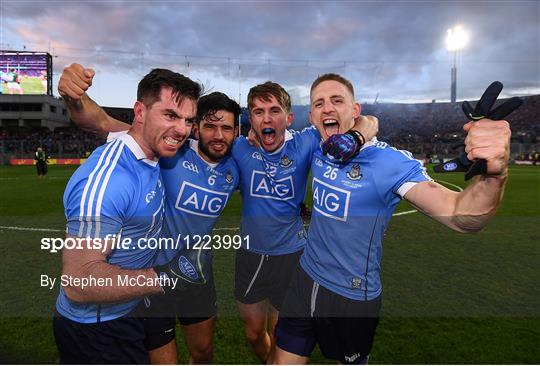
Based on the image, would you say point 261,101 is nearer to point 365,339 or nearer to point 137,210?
point 137,210

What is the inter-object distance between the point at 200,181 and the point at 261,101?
39.1 inches

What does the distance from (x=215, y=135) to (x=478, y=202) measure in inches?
81.0

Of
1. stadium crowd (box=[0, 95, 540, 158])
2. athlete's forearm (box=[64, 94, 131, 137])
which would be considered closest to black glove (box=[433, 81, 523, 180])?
athlete's forearm (box=[64, 94, 131, 137])

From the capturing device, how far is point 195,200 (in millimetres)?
3096

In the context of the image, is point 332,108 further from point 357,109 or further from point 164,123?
point 164,123

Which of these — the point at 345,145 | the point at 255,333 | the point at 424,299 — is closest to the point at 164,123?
the point at 345,145

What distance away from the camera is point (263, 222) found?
3.47 meters

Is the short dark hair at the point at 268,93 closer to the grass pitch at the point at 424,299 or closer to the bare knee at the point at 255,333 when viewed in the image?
the bare knee at the point at 255,333

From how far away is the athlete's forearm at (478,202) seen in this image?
186 centimetres

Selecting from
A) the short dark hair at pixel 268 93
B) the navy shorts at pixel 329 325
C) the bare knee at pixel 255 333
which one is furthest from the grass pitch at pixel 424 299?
the short dark hair at pixel 268 93

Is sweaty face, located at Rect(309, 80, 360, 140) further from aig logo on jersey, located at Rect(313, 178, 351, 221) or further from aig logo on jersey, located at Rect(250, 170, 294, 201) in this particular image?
aig logo on jersey, located at Rect(250, 170, 294, 201)

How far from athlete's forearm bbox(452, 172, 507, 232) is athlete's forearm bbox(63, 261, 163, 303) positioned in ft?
5.80

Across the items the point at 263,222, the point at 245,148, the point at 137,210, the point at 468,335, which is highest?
the point at 245,148

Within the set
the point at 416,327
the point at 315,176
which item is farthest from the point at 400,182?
the point at 416,327
